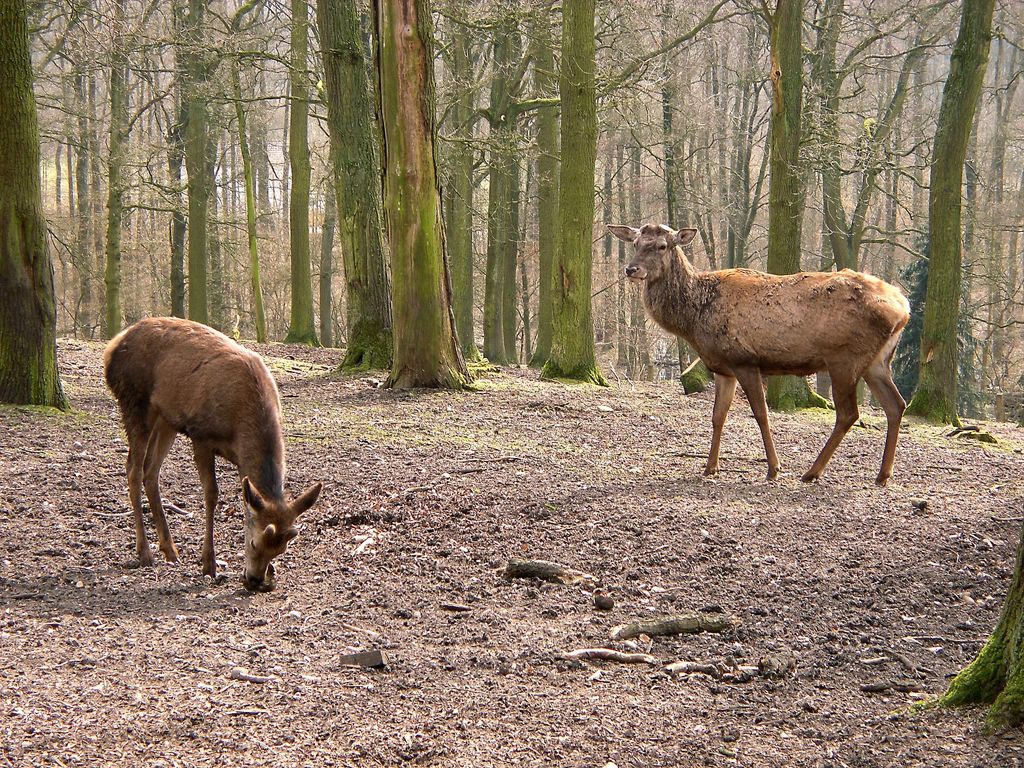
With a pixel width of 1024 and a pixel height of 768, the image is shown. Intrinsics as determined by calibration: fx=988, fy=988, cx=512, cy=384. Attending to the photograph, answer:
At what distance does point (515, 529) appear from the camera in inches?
273

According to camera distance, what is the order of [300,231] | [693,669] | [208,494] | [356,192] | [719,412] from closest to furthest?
[693,669]
[208,494]
[719,412]
[356,192]
[300,231]

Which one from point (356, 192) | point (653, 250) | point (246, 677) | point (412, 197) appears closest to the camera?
point (246, 677)

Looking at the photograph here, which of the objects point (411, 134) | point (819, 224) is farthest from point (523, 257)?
point (411, 134)

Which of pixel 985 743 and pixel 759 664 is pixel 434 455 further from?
pixel 985 743

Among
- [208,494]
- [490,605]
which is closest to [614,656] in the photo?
[490,605]

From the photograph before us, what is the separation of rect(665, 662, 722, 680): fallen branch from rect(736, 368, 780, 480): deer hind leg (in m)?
4.35

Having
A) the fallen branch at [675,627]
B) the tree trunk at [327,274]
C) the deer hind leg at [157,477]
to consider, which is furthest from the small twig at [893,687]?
the tree trunk at [327,274]

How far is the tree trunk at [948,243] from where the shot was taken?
45.6 ft

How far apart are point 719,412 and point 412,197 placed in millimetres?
5007

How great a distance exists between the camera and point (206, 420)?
618cm

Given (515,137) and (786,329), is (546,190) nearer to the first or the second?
(515,137)

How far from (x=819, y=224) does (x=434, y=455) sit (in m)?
30.6

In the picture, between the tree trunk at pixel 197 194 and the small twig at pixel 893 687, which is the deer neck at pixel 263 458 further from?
the tree trunk at pixel 197 194

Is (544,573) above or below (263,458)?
below
